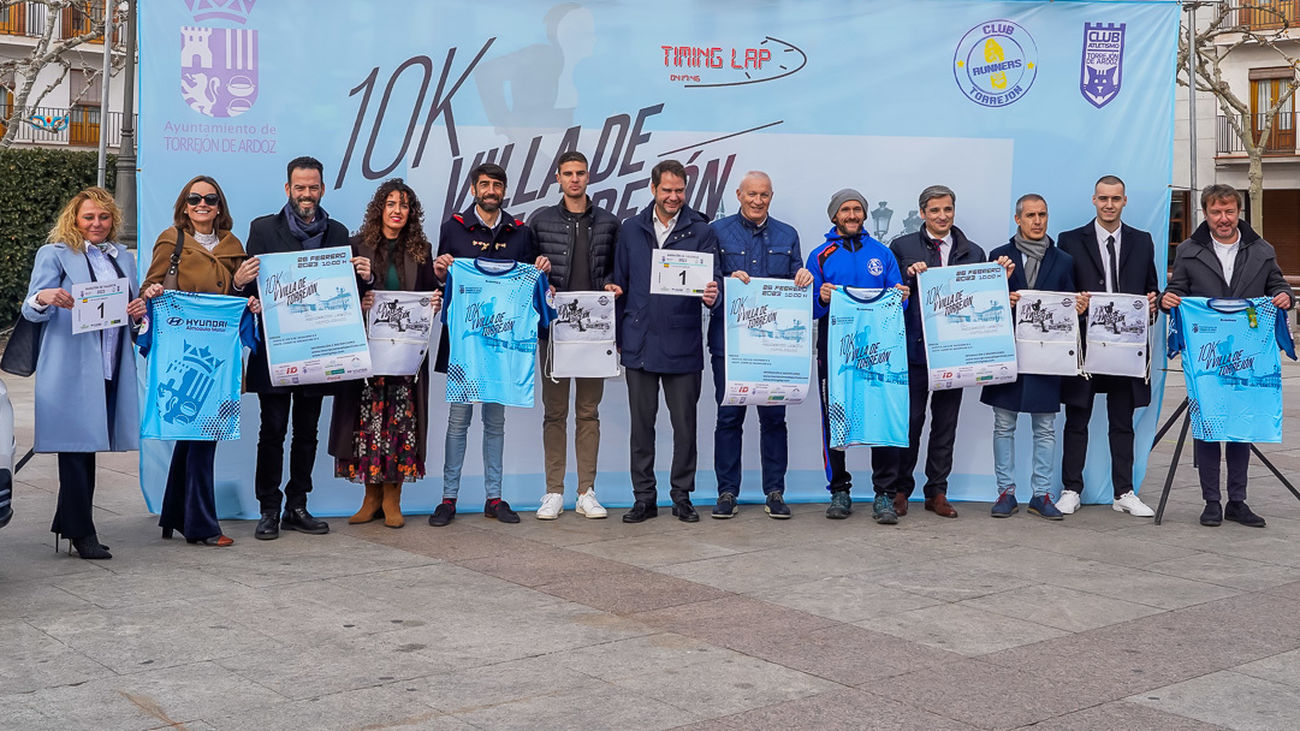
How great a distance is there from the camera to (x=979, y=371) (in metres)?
8.26

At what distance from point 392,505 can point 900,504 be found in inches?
117

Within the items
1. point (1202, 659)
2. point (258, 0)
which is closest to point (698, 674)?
point (1202, 659)

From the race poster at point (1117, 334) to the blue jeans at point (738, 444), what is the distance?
184 centimetres

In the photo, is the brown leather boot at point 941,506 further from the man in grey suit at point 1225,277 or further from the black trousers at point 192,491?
the black trousers at point 192,491

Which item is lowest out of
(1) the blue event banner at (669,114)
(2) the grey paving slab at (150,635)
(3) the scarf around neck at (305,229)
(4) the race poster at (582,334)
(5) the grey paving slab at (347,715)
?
(5) the grey paving slab at (347,715)

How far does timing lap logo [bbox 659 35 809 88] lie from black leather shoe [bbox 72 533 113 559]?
417 centimetres

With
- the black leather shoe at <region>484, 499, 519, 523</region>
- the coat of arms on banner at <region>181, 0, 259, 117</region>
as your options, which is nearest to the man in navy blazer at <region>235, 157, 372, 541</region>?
the coat of arms on banner at <region>181, 0, 259, 117</region>

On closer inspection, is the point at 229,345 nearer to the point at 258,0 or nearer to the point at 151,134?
the point at 151,134

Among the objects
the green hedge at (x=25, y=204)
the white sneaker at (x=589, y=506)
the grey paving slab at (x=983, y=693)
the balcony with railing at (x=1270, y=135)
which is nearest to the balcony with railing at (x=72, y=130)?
the green hedge at (x=25, y=204)

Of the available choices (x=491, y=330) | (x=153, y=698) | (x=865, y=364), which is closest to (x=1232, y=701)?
(x=865, y=364)

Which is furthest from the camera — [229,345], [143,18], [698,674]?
[143,18]

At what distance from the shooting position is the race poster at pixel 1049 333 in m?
8.37

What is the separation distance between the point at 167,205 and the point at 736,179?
A: 3319 mm

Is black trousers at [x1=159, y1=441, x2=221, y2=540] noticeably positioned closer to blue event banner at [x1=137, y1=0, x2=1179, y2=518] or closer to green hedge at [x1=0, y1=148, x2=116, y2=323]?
blue event banner at [x1=137, y1=0, x2=1179, y2=518]
